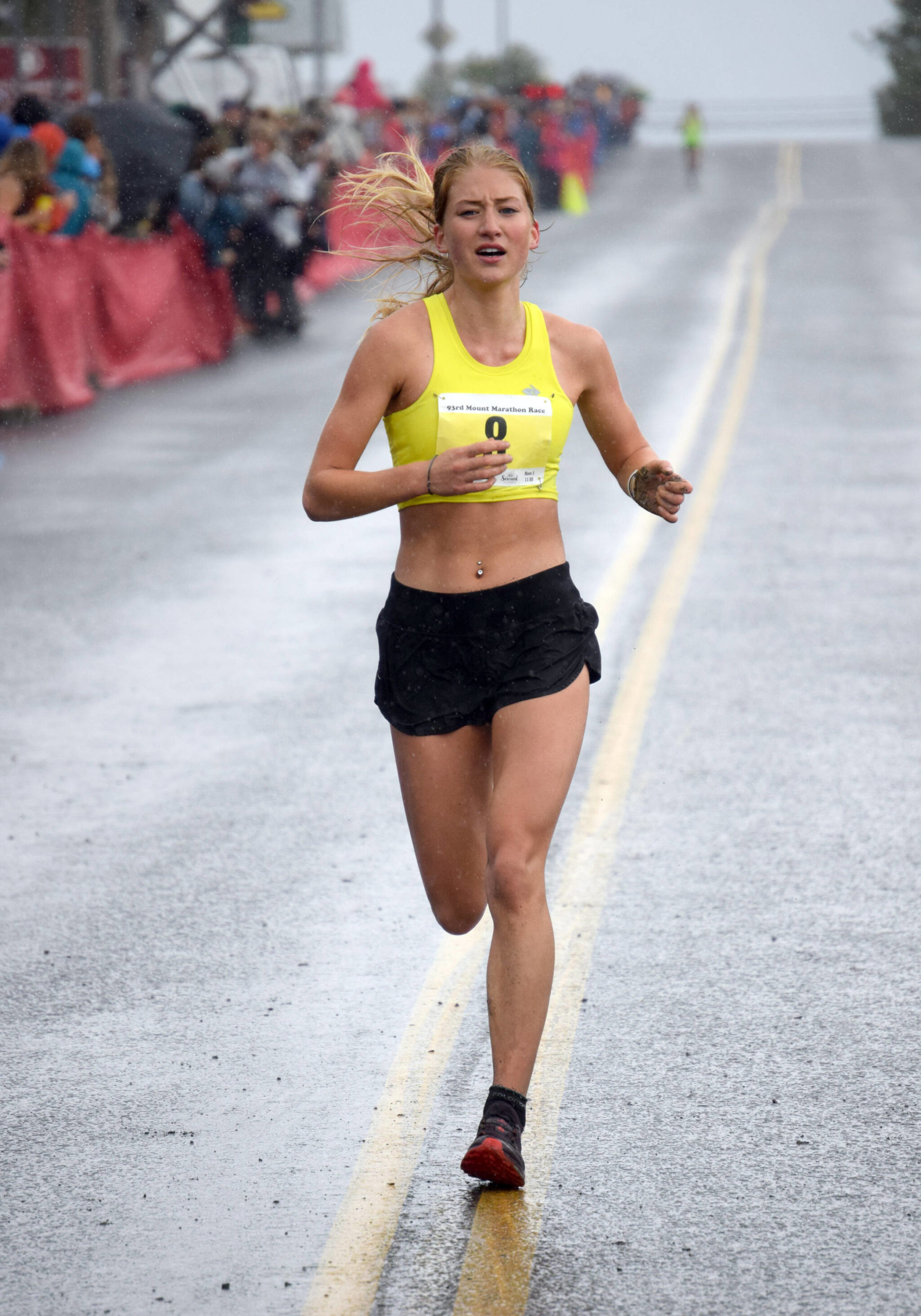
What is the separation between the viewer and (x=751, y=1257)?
365 centimetres

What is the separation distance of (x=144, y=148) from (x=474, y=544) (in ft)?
58.7

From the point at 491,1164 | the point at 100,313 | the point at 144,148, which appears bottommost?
the point at 100,313

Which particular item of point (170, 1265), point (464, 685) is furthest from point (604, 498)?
point (170, 1265)

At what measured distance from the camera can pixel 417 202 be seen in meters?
4.54

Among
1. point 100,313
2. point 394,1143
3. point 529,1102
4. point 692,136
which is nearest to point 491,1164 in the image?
point 394,1143

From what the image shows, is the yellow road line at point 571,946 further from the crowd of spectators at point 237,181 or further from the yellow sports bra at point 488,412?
the crowd of spectators at point 237,181

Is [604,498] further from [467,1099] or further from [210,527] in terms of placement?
[467,1099]

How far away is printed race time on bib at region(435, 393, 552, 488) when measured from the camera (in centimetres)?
416

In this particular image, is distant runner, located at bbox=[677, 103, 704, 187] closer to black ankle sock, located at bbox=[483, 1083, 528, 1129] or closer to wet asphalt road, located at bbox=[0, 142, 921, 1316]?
wet asphalt road, located at bbox=[0, 142, 921, 1316]

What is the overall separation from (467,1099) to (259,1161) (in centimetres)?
55

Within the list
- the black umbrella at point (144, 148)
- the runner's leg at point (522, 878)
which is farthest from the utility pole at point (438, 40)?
the runner's leg at point (522, 878)

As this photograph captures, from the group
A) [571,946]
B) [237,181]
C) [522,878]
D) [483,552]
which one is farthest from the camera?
[237,181]

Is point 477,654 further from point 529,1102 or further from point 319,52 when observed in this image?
point 319,52

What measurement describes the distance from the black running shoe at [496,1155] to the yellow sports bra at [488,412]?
52.5 inches
